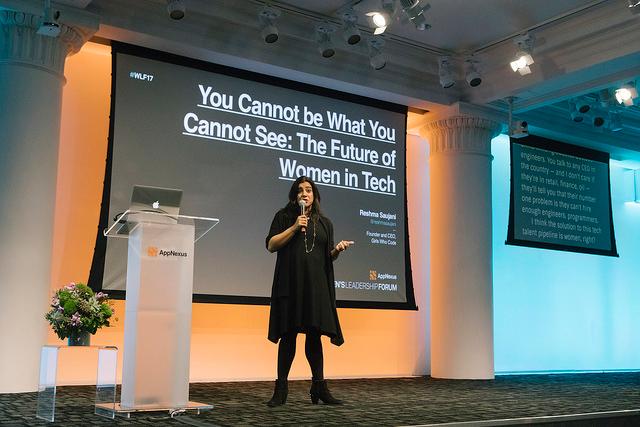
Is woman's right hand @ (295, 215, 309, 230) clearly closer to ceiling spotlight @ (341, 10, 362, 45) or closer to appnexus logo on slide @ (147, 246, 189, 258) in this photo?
appnexus logo on slide @ (147, 246, 189, 258)

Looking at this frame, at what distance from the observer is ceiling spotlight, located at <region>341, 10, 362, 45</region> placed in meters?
6.27

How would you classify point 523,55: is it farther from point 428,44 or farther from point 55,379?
point 55,379

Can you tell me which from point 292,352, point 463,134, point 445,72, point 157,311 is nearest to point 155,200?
point 157,311

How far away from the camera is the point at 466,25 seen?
677 centimetres

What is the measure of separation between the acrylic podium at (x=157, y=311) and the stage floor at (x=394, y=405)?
0.44 feet

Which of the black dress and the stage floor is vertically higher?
the black dress

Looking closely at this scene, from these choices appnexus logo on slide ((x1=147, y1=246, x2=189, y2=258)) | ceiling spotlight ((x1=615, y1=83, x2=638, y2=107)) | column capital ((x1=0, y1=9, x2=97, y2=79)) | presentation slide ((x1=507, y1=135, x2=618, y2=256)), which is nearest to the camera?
appnexus logo on slide ((x1=147, y1=246, x2=189, y2=258))

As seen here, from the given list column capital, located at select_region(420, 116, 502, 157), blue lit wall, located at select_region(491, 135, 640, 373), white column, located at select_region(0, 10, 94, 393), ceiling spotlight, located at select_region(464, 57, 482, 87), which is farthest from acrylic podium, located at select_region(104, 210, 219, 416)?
blue lit wall, located at select_region(491, 135, 640, 373)

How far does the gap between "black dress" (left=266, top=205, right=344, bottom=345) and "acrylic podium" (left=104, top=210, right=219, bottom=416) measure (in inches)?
24.4

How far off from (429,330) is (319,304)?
159 inches

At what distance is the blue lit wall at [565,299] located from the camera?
28.5 ft

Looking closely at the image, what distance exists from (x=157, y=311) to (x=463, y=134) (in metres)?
4.70

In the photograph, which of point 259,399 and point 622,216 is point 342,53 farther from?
point 622,216

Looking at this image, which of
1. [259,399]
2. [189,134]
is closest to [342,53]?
[189,134]
